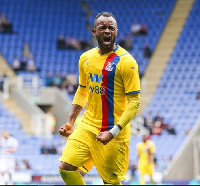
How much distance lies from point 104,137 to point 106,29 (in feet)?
3.48

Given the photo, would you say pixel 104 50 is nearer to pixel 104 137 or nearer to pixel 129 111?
pixel 129 111

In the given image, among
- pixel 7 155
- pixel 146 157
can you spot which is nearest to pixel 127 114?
pixel 7 155

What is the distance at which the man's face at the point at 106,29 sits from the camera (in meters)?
6.07

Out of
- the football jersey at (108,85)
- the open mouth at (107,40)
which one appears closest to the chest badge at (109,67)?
the football jersey at (108,85)

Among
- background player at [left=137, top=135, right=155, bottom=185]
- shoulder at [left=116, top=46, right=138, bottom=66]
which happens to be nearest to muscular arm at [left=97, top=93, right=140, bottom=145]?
shoulder at [left=116, top=46, right=138, bottom=66]

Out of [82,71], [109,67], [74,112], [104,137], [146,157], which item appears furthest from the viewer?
[146,157]

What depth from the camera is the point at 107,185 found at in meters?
6.24

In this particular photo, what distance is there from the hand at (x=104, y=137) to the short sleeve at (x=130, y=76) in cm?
47

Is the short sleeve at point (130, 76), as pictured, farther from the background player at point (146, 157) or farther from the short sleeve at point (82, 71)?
the background player at point (146, 157)

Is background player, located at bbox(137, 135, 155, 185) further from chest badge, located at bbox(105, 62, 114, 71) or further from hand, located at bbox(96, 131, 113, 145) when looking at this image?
hand, located at bbox(96, 131, 113, 145)

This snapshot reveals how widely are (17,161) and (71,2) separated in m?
12.9

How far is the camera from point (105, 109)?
6285mm

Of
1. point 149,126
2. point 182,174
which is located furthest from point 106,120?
point 149,126

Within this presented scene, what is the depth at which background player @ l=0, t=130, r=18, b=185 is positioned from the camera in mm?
Result: 15359
